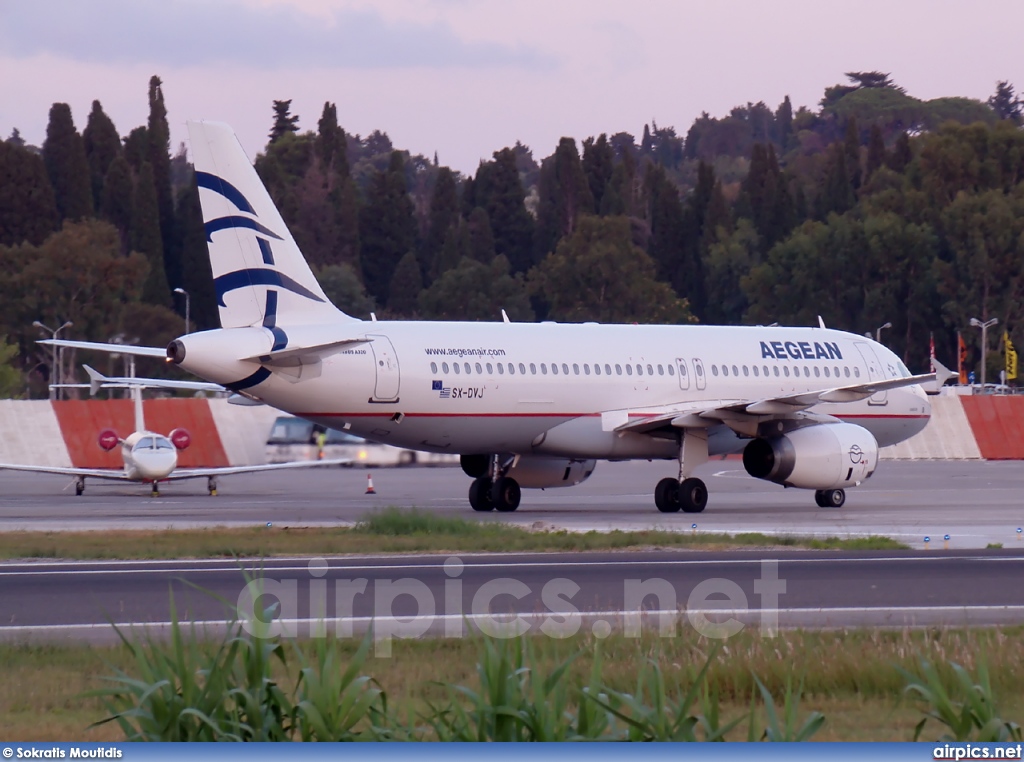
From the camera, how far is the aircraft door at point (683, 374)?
94.6ft

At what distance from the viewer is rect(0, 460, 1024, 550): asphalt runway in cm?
2405

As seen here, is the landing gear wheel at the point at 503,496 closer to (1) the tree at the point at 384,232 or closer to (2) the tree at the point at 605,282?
(2) the tree at the point at 605,282

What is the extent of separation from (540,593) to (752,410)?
42.0 feet

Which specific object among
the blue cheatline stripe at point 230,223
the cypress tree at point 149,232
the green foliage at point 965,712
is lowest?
the green foliage at point 965,712

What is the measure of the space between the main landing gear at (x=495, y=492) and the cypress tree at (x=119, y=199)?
69789mm

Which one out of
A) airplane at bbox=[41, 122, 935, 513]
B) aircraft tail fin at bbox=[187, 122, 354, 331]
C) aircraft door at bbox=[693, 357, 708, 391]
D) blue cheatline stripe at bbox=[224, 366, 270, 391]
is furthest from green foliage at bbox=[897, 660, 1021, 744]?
aircraft door at bbox=[693, 357, 708, 391]

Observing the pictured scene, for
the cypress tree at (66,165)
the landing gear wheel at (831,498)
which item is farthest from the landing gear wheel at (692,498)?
the cypress tree at (66,165)

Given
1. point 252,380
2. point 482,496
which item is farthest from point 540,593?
point 482,496

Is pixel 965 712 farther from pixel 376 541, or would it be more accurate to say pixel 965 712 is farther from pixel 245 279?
pixel 245 279

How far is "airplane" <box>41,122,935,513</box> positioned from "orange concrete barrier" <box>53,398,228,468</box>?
1593cm

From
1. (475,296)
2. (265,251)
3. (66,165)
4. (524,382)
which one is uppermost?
(66,165)

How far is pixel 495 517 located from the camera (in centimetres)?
2602

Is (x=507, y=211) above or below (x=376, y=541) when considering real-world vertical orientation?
above

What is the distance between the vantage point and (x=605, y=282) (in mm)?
92875
